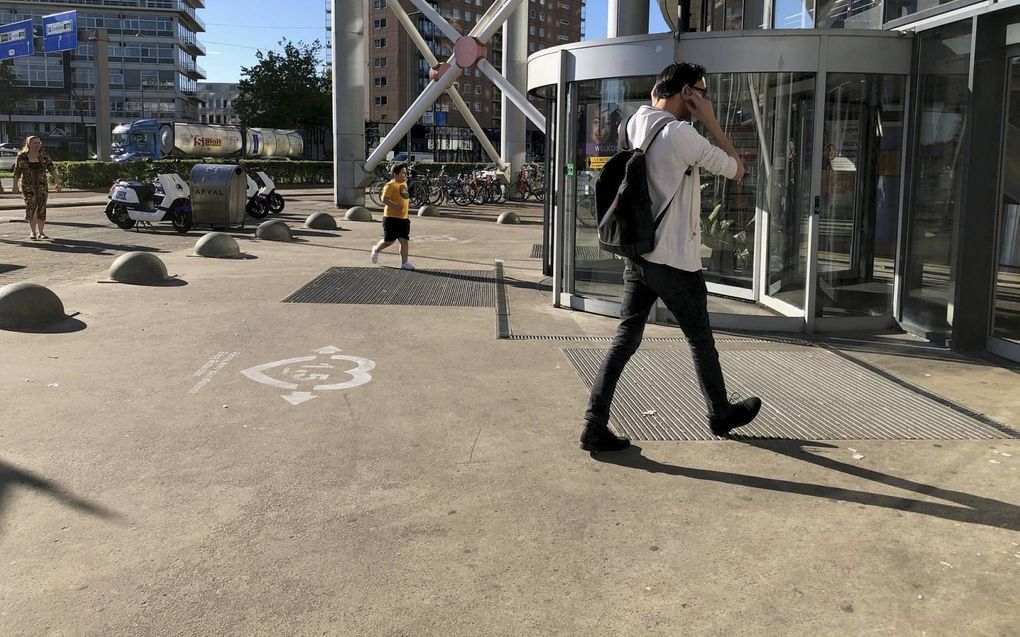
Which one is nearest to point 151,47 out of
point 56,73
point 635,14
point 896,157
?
point 56,73

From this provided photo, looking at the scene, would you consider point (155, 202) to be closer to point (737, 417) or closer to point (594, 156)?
point (594, 156)

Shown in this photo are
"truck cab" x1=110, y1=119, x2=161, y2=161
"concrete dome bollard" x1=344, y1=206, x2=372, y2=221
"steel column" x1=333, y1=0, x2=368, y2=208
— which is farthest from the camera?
"truck cab" x1=110, y1=119, x2=161, y2=161

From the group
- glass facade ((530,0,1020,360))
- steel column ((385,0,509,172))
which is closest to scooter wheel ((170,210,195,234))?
glass facade ((530,0,1020,360))

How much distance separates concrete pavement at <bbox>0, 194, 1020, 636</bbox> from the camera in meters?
3.03

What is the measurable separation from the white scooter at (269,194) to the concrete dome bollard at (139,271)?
1085 cm

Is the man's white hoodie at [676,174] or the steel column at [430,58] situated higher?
the steel column at [430,58]

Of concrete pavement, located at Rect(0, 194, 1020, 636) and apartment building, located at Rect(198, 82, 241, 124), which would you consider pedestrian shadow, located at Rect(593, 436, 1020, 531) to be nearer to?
concrete pavement, located at Rect(0, 194, 1020, 636)

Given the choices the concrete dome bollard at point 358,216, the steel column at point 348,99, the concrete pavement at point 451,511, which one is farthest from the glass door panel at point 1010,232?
the steel column at point 348,99

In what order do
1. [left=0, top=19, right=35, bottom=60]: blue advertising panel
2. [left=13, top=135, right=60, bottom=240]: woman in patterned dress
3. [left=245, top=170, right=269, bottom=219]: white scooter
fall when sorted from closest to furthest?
1. [left=13, top=135, right=60, bottom=240]: woman in patterned dress
2. [left=245, top=170, right=269, bottom=219]: white scooter
3. [left=0, top=19, right=35, bottom=60]: blue advertising panel

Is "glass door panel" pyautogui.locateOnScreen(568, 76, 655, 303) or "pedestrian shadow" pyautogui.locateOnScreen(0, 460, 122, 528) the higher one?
"glass door panel" pyautogui.locateOnScreen(568, 76, 655, 303)

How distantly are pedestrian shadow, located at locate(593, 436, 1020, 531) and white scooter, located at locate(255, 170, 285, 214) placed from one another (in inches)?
706

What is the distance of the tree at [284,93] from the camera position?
209 ft

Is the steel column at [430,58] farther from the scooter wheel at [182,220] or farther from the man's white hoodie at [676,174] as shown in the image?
the man's white hoodie at [676,174]

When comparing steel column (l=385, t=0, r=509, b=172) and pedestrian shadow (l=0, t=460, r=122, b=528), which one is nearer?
pedestrian shadow (l=0, t=460, r=122, b=528)
